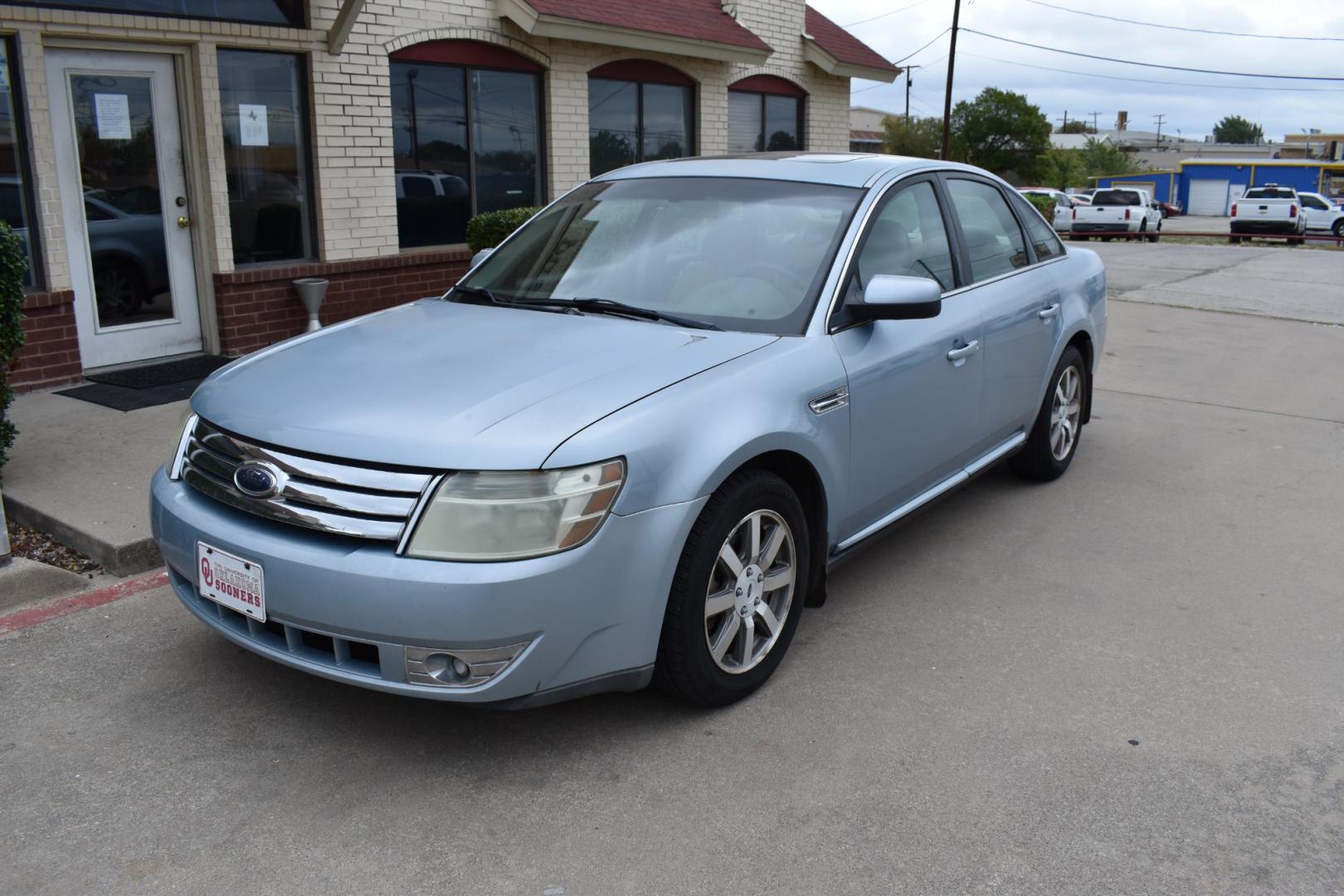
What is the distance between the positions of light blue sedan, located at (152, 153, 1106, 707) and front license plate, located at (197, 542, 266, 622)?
1 centimetres

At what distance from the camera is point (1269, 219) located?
1405 inches

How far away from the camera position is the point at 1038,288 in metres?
5.58

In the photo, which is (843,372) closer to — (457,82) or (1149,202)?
(457,82)

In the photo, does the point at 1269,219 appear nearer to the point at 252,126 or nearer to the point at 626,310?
the point at 252,126

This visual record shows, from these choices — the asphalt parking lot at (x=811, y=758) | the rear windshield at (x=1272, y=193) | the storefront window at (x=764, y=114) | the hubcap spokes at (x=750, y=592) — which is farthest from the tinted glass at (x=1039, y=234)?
the rear windshield at (x=1272, y=193)

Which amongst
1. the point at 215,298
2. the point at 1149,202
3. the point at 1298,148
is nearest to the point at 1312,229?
the point at 1149,202

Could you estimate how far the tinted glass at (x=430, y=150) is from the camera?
10008mm

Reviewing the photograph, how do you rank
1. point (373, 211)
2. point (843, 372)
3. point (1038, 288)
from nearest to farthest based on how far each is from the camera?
point (843, 372) → point (1038, 288) → point (373, 211)

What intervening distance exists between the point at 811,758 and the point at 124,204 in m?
6.80

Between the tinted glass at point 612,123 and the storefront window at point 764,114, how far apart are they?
1.81 m

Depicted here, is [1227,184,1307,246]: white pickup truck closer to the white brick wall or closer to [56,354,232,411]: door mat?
the white brick wall

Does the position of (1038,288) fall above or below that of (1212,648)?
above

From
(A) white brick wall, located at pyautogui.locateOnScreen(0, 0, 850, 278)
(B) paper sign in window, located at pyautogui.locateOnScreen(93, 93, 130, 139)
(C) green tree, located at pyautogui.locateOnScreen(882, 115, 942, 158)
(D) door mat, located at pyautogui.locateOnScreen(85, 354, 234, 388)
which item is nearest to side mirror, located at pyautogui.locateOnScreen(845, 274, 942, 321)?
(D) door mat, located at pyautogui.locateOnScreen(85, 354, 234, 388)

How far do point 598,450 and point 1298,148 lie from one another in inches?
5387
